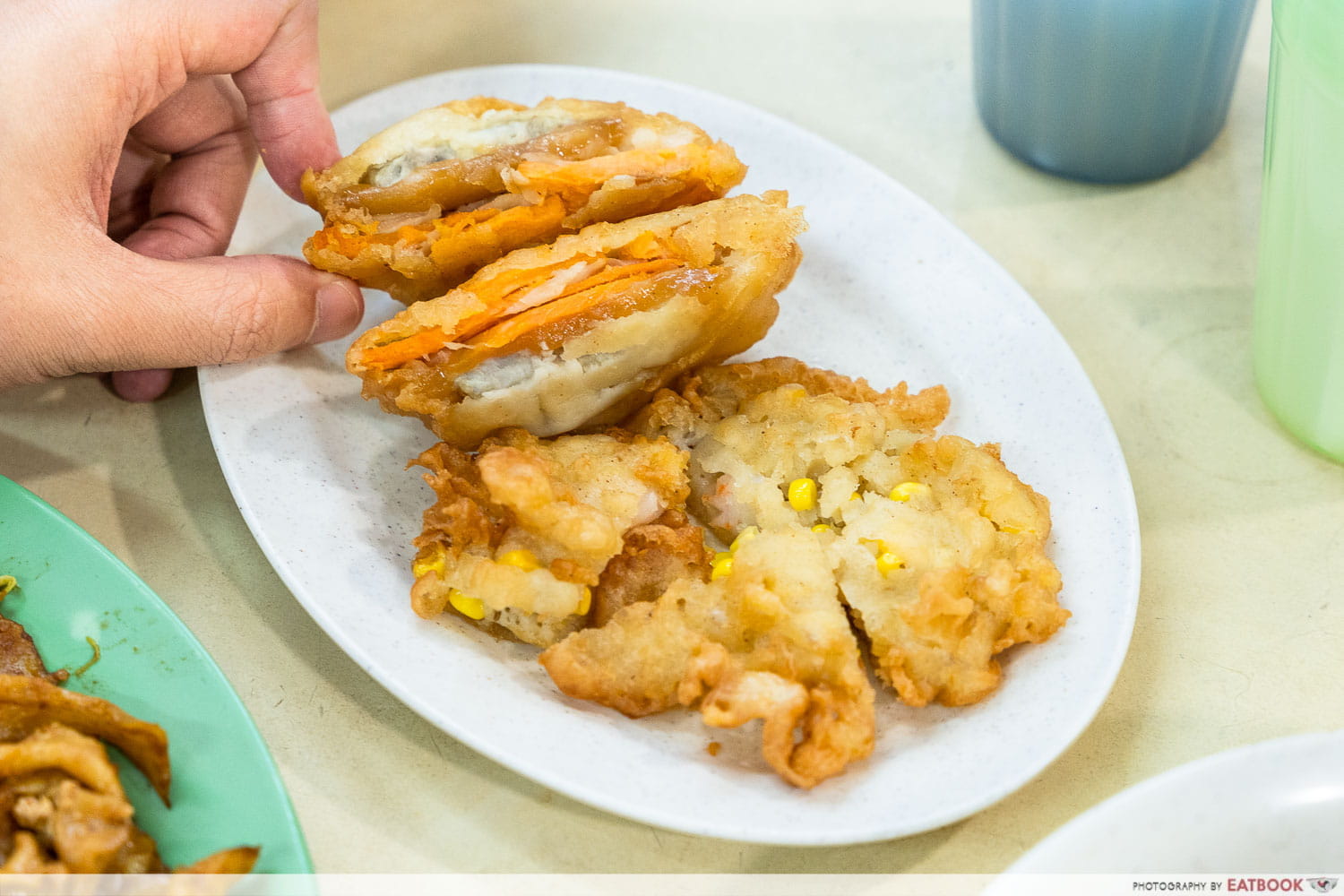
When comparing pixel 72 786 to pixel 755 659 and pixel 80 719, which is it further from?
pixel 755 659

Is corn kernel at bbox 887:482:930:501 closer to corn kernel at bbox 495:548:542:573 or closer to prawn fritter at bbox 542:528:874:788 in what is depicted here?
prawn fritter at bbox 542:528:874:788

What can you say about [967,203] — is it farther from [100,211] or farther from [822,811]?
[100,211]

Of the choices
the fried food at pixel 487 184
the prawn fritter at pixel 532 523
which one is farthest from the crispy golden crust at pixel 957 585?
the fried food at pixel 487 184

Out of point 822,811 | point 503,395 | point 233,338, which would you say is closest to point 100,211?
point 233,338

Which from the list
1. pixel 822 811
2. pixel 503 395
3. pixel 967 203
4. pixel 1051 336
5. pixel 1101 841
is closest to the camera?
pixel 1101 841

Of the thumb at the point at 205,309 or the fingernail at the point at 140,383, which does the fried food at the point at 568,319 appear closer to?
the thumb at the point at 205,309

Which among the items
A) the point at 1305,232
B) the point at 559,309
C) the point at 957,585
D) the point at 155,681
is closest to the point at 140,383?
the point at 155,681
